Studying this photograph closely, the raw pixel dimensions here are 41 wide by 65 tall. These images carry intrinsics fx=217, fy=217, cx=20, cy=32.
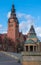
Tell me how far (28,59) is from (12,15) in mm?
104508

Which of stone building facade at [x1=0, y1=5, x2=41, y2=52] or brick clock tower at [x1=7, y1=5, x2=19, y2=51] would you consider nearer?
stone building facade at [x1=0, y1=5, x2=41, y2=52]

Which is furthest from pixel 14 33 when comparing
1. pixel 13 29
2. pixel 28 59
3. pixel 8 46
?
pixel 28 59

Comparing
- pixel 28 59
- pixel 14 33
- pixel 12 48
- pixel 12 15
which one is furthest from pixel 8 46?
pixel 28 59

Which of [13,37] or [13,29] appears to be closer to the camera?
[13,37]

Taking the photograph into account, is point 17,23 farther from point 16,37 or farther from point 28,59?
point 28,59

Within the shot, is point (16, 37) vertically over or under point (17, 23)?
under

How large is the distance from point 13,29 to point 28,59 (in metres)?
99.3

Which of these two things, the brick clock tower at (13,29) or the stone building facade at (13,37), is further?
the brick clock tower at (13,29)

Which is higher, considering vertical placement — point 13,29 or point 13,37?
point 13,29

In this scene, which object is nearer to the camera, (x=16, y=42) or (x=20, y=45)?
(x=20, y=45)

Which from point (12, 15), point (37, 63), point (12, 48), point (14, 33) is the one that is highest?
point (12, 15)

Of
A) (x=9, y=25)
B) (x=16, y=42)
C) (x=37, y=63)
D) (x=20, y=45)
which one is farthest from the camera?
(x=9, y=25)

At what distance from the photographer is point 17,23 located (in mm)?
104188

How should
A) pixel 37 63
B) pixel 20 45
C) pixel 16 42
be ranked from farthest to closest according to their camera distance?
1. pixel 16 42
2. pixel 20 45
3. pixel 37 63
